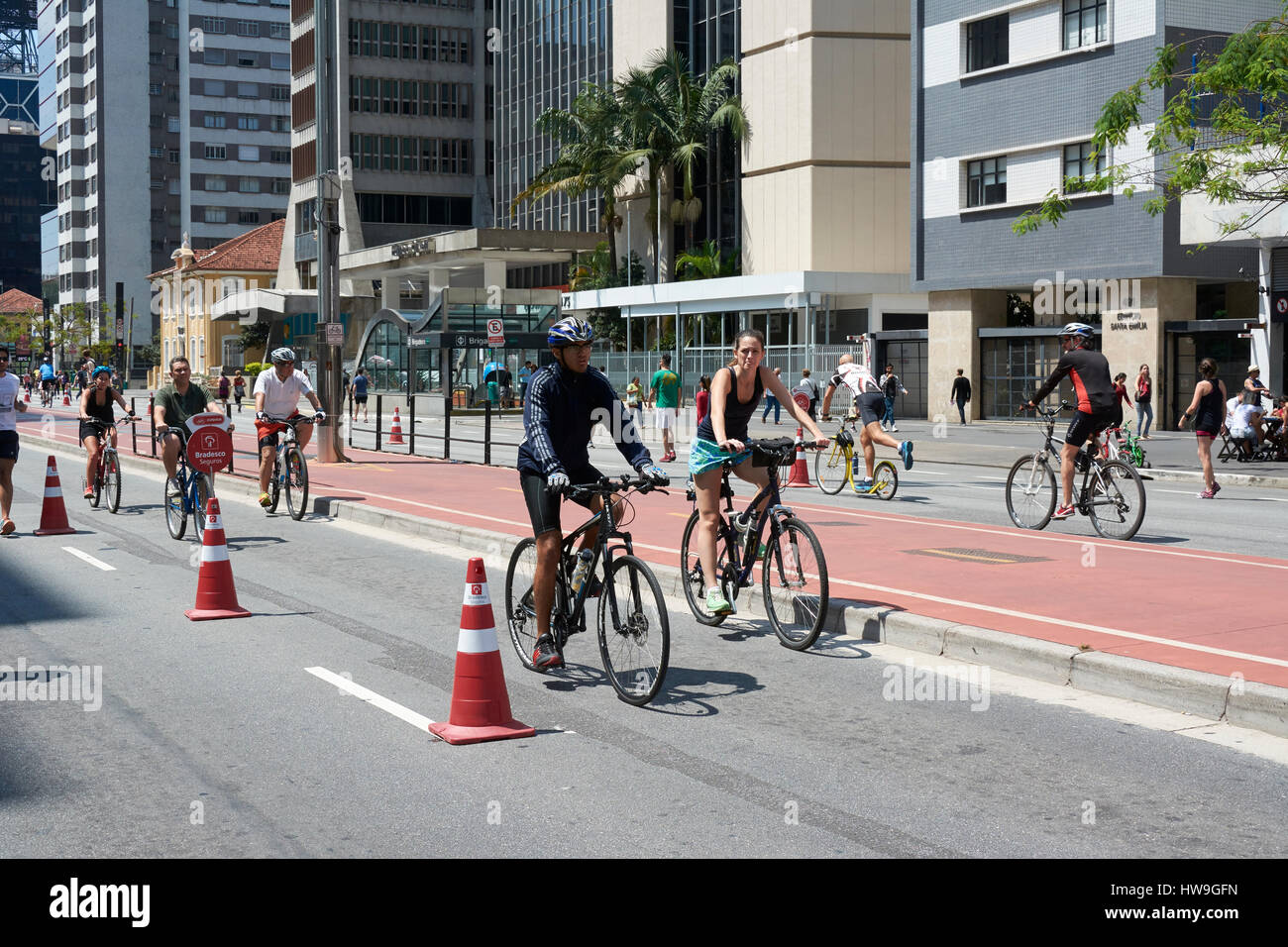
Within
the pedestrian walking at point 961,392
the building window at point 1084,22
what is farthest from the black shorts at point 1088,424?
the pedestrian walking at point 961,392

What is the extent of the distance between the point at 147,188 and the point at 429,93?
64.5 metres

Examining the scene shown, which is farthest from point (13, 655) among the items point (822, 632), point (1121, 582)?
point (1121, 582)

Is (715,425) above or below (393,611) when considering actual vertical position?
above

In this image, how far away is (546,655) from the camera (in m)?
7.74

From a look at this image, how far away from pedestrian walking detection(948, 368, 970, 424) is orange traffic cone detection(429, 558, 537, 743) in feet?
123

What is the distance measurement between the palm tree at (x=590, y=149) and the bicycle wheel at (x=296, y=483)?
141 ft

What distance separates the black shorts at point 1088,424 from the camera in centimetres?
1346

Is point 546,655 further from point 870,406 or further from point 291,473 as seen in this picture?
point 870,406

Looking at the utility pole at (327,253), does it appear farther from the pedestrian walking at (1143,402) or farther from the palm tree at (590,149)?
the palm tree at (590,149)

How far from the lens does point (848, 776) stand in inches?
236

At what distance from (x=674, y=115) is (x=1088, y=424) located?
4701 cm

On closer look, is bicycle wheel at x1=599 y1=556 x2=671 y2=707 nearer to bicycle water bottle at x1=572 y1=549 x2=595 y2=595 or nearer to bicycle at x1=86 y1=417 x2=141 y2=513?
bicycle water bottle at x1=572 y1=549 x2=595 y2=595

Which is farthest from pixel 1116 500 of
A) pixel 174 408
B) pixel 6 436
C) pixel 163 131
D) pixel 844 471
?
pixel 163 131
